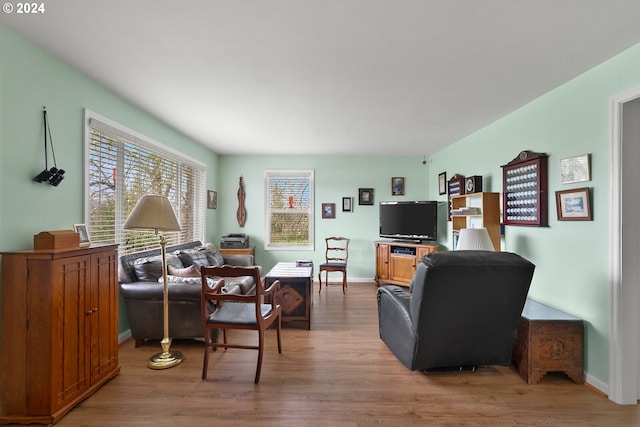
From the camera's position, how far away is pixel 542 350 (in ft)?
7.72

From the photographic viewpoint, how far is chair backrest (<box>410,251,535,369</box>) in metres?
2.12

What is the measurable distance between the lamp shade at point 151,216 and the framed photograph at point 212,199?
2.90 meters

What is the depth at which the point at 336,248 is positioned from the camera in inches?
226

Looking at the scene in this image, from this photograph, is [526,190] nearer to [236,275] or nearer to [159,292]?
[236,275]

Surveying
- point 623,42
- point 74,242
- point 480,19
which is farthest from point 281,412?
point 623,42

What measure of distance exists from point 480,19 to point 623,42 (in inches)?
43.9

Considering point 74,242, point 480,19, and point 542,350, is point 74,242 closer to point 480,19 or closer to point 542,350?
point 480,19

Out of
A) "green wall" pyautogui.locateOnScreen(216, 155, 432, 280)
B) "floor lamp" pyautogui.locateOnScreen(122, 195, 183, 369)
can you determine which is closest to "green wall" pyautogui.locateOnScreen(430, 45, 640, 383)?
"green wall" pyautogui.locateOnScreen(216, 155, 432, 280)

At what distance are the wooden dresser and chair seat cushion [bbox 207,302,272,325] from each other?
7.00ft

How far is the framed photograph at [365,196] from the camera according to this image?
5.96 m

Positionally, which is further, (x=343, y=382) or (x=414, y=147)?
(x=414, y=147)

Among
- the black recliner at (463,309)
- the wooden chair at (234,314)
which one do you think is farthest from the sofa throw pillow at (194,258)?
the black recliner at (463,309)

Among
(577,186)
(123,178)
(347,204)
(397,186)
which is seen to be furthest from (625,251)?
(123,178)

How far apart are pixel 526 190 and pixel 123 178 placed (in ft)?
13.9
